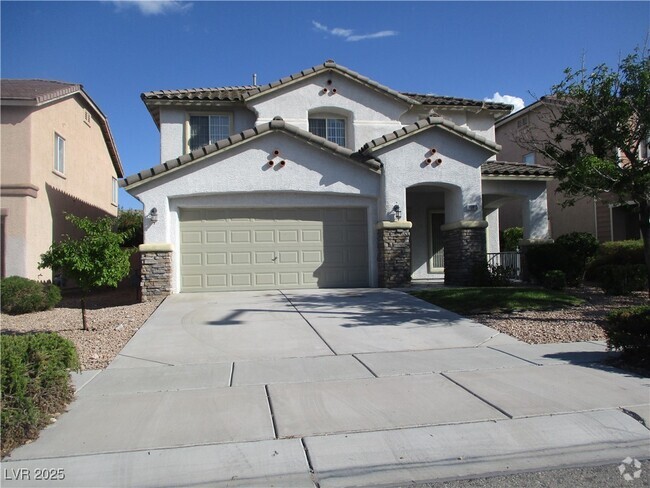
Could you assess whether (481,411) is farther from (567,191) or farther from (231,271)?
(231,271)

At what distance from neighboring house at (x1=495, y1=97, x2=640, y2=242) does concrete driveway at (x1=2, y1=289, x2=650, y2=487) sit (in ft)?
45.5

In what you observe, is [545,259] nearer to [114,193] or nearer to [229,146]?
[229,146]

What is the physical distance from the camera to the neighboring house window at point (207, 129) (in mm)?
17391

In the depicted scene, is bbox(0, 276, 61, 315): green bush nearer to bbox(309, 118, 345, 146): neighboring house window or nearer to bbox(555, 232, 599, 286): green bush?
bbox(309, 118, 345, 146): neighboring house window

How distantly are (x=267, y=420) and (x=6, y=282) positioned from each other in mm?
11233

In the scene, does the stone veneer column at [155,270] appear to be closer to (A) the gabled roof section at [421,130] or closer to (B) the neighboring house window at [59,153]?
(A) the gabled roof section at [421,130]

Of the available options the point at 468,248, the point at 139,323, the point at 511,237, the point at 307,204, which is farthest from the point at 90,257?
the point at 511,237

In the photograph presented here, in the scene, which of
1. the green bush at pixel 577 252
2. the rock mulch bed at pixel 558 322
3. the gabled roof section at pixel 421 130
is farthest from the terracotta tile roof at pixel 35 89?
the green bush at pixel 577 252

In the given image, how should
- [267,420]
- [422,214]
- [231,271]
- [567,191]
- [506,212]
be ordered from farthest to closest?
[506,212]
[422,214]
[231,271]
[567,191]
[267,420]

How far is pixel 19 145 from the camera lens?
15.5 meters

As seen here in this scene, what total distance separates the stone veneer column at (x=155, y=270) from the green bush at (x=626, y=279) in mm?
11906

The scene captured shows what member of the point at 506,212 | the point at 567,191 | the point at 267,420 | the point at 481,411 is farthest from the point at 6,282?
the point at 506,212

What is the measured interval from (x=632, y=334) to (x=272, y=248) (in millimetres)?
9804

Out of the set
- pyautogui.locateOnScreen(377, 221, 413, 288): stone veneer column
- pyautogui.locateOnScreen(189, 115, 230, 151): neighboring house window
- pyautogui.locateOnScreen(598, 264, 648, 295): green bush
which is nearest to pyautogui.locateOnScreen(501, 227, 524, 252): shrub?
pyautogui.locateOnScreen(598, 264, 648, 295): green bush
